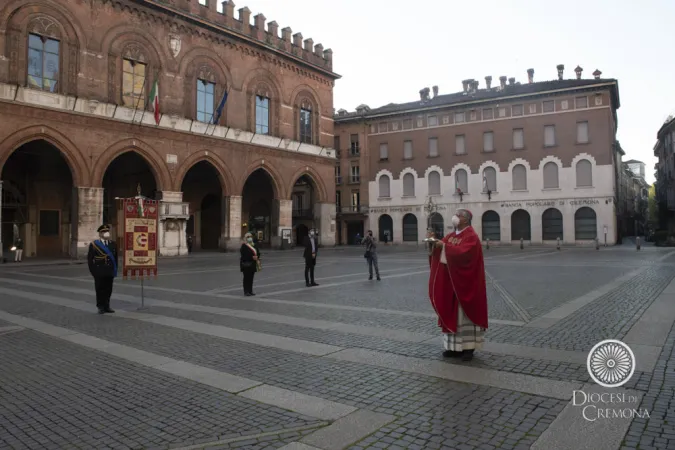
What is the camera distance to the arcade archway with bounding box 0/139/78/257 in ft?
92.1

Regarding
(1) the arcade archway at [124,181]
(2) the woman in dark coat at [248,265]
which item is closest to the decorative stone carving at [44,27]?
(1) the arcade archway at [124,181]

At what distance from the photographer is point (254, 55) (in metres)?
35.3

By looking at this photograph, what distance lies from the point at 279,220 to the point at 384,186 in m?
20.5

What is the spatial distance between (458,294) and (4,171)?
30940mm

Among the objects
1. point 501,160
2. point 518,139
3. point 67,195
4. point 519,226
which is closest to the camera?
point 67,195

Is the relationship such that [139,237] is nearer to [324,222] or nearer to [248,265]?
[248,265]

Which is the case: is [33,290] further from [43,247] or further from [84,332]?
[43,247]

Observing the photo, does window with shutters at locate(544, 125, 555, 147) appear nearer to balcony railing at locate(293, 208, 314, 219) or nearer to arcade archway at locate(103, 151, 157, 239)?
balcony railing at locate(293, 208, 314, 219)

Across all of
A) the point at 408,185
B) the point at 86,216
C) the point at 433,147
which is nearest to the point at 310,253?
the point at 86,216

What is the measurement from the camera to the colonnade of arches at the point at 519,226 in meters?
44.2

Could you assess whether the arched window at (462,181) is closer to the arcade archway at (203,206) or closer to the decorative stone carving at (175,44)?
the arcade archway at (203,206)

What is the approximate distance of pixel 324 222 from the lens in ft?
135

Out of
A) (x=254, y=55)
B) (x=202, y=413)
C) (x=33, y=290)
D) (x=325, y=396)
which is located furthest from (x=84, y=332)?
(x=254, y=55)

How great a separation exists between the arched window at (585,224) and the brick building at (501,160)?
87 mm
